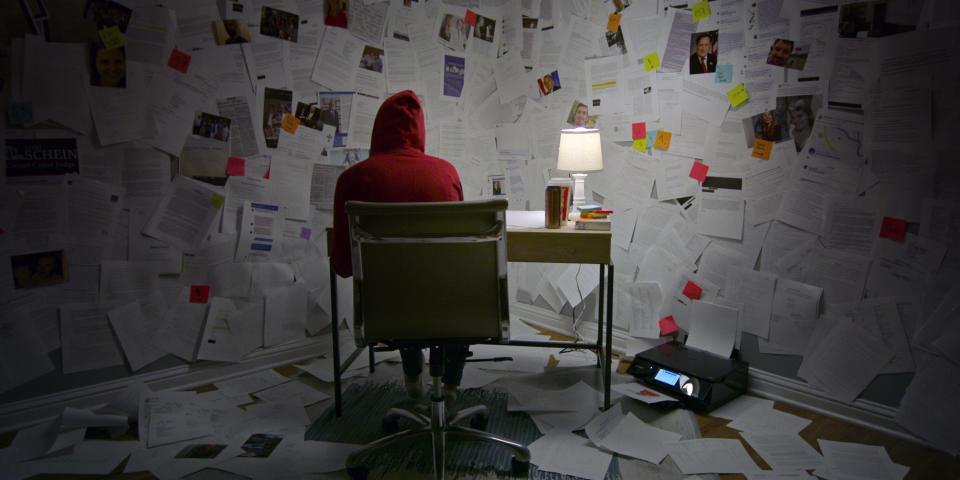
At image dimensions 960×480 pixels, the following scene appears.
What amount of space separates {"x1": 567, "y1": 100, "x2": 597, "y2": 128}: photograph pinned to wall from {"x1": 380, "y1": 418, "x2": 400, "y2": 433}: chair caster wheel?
1.75m

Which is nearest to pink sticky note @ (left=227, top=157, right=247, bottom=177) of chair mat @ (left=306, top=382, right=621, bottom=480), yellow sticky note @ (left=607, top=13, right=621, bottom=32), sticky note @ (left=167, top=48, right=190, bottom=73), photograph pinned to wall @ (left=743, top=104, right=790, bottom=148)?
sticky note @ (left=167, top=48, right=190, bottom=73)

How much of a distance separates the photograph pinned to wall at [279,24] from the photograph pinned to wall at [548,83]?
1.28 m

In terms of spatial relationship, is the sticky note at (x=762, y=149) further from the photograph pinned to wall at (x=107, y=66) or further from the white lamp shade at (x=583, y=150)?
the photograph pinned to wall at (x=107, y=66)

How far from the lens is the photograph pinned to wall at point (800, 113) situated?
7.21 feet

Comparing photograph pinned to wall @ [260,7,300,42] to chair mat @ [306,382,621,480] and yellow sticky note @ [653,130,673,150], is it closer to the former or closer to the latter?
chair mat @ [306,382,621,480]

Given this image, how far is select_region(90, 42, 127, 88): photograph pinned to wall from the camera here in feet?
7.11

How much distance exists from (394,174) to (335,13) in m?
1.29

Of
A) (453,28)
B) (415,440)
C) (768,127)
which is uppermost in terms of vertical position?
(453,28)

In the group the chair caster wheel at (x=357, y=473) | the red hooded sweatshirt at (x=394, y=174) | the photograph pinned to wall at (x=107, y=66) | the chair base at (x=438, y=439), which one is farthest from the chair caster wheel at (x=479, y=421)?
the photograph pinned to wall at (x=107, y=66)

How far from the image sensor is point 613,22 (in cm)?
280

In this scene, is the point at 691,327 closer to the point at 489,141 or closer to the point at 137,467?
the point at 489,141

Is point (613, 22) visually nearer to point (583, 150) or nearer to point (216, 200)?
point (583, 150)

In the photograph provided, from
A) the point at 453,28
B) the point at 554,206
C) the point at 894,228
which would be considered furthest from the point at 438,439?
the point at 453,28

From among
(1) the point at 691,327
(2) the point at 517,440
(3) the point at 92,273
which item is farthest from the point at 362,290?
(1) the point at 691,327
